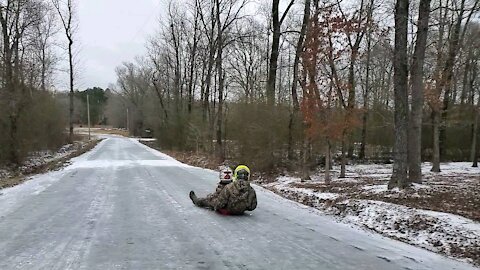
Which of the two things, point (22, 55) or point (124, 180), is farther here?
point (22, 55)

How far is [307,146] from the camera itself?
17.5 meters

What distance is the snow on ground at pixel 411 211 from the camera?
7.68 m

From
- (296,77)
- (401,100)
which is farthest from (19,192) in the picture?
(401,100)

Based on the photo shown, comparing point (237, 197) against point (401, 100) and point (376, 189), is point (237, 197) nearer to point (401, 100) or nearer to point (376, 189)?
point (376, 189)

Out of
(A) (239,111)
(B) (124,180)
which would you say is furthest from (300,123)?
(B) (124,180)

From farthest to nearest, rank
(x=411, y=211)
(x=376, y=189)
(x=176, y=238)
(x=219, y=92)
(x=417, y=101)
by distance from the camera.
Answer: (x=219, y=92) → (x=417, y=101) → (x=376, y=189) → (x=411, y=211) → (x=176, y=238)

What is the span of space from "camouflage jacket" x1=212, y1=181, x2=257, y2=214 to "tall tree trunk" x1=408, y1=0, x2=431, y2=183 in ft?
22.5

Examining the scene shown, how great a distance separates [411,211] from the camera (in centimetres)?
952

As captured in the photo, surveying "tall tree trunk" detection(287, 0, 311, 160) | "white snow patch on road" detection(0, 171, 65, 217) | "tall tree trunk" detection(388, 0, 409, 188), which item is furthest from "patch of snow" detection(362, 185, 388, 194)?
"white snow patch on road" detection(0, 171, 65, 217)

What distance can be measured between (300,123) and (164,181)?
691 centimetres

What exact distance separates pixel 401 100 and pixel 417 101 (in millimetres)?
2276

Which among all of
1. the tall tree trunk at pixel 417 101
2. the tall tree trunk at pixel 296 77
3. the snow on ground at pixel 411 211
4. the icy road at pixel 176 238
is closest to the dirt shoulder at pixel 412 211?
the snow on ground at pixel 411 211

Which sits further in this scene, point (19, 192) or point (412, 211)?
point (19, 192)

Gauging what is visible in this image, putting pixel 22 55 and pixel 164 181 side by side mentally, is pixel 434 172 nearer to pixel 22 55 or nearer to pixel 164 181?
pixel 164 181
